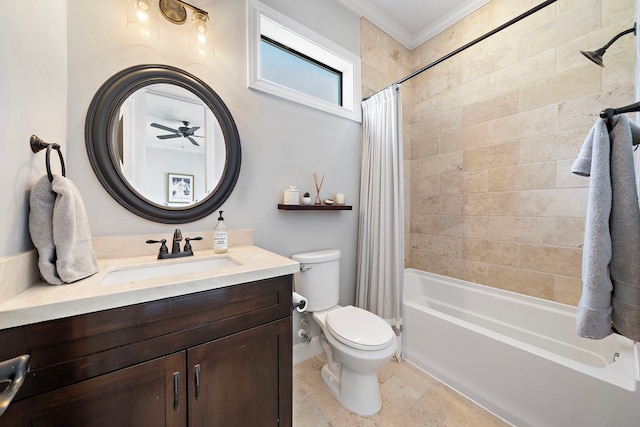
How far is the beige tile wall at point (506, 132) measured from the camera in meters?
1.53

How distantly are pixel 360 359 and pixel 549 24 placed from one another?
2.62m

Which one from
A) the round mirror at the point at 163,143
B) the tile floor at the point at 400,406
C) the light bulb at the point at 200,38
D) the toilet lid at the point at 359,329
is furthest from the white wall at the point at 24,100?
the tile floor at the point at 400,406

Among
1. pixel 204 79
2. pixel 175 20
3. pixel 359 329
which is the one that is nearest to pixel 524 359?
pixel 359 329

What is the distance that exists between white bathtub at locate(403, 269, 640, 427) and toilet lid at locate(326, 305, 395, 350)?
0.51 meters

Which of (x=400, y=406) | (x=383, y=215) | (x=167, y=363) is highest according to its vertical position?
(x=383, y=215)

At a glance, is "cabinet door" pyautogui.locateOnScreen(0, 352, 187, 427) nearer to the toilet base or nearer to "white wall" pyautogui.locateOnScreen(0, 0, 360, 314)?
"white wall" pyautogui.locateOnScreen(0, 0, 360, 314)

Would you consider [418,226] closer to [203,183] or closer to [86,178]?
[203,183]

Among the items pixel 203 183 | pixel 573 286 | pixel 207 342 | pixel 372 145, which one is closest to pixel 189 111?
pixel 203 183

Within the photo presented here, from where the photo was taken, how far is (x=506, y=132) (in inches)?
72.9

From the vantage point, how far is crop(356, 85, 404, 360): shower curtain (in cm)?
181

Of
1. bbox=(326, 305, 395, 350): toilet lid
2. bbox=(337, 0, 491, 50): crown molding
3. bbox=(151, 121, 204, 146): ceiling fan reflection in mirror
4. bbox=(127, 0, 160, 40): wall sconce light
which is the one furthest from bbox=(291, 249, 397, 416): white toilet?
bbox=(337, 0, 491, 50): crown molding

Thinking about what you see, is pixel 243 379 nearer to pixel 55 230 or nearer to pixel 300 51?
pixel 55 230

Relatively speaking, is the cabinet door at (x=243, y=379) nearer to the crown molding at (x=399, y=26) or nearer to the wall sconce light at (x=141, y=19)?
the wall sconce light at (x=141, y=19)

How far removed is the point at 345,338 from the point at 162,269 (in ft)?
3.31
